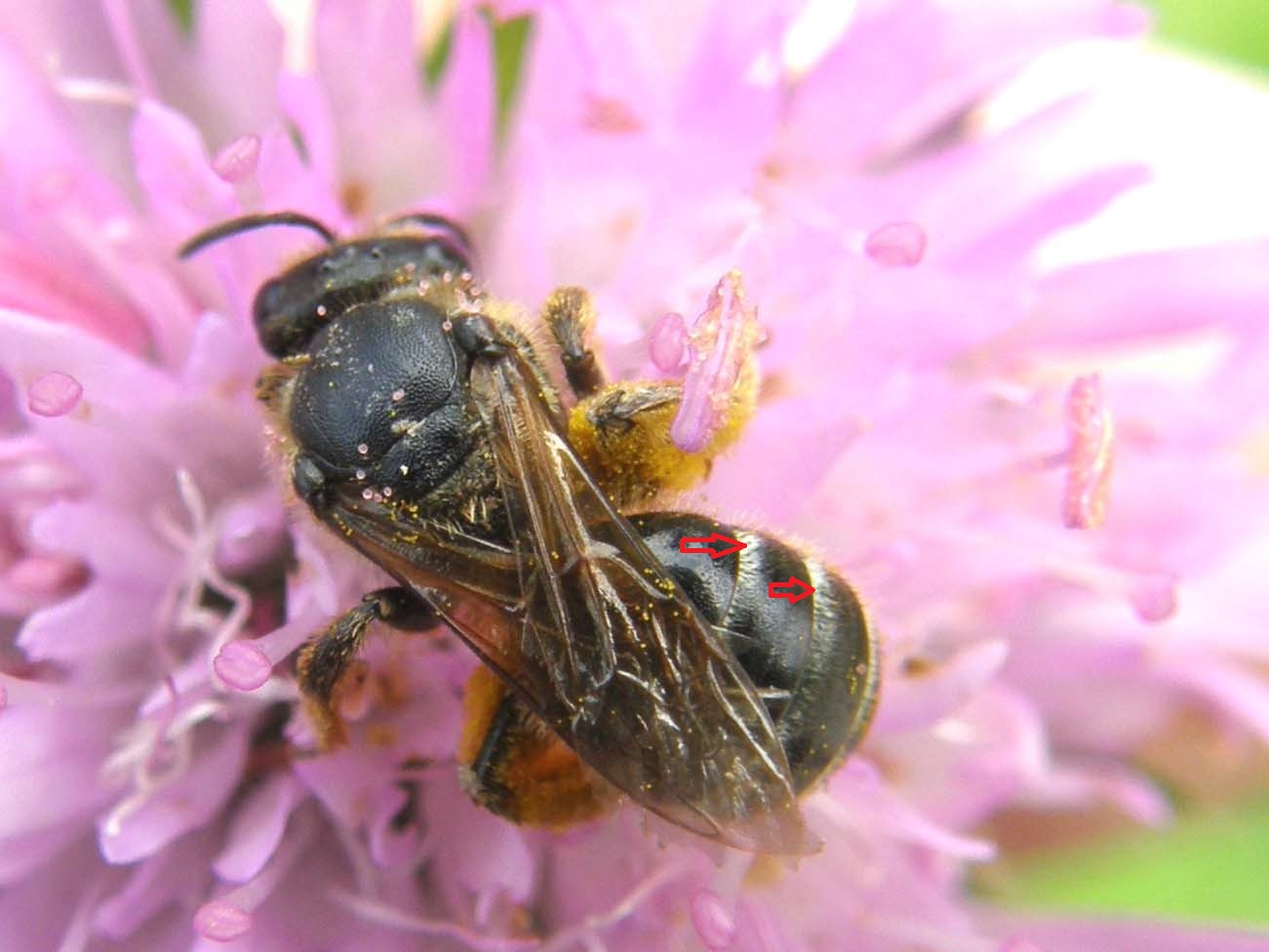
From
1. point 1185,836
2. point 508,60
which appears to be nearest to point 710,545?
→ point 508,60

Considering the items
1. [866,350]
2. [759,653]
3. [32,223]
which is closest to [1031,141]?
[866,350]

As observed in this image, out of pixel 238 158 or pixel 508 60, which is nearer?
pixel 238 158

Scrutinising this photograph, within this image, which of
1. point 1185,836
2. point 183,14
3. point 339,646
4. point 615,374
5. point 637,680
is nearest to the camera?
point 637,680

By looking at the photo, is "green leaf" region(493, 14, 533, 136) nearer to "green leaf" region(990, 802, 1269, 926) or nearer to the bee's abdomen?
the bee's abdomen

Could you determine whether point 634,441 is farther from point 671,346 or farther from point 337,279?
point 337,279

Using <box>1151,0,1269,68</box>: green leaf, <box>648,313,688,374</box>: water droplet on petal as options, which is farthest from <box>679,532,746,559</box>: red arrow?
<box>1151,0,1269,68</box>: green leaf

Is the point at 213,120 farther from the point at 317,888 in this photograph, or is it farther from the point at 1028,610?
the point at 1028,610

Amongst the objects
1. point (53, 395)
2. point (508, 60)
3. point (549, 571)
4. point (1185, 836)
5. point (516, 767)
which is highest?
point (508, 60)
